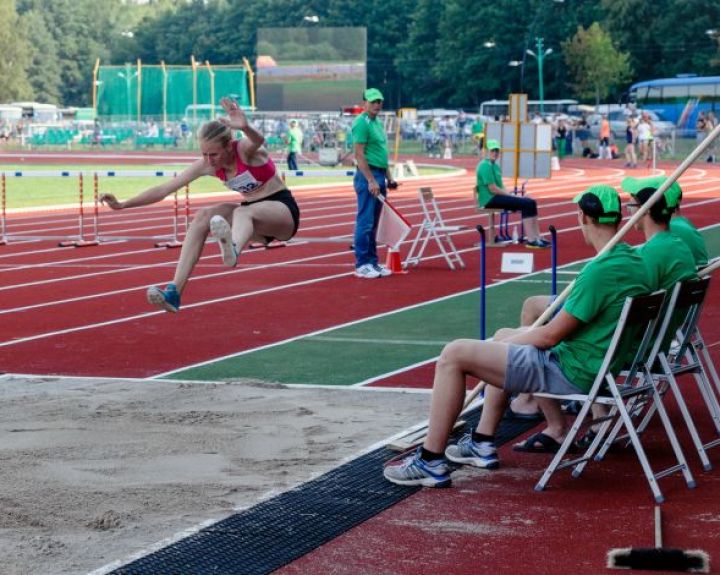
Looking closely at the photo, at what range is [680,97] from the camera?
78500 millimetres

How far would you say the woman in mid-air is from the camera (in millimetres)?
9438

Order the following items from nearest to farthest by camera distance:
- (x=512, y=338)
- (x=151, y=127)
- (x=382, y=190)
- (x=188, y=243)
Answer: (x=512, y=338), (x=188, y=243), (x=382, y=190), (x=151, y=127)

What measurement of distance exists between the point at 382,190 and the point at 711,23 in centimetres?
7978

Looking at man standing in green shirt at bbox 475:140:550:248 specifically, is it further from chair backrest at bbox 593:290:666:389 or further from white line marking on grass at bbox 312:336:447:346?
chair backrest at bbox 593:290:666:389

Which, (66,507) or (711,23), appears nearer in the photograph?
(66,507)

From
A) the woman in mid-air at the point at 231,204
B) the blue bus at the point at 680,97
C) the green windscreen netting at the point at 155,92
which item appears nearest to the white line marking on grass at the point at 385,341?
the woman in mid-air at the point at 231,204

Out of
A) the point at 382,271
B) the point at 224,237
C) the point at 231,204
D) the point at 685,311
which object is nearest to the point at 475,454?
the point at 685,311

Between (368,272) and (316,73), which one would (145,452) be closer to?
(368,272)

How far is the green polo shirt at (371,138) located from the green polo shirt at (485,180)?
3.31m

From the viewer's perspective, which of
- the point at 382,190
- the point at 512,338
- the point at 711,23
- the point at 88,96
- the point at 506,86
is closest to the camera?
the point at 512,338

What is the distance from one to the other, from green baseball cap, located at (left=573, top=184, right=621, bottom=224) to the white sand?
5.93 ft

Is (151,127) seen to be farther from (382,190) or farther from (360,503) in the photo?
(360,503)

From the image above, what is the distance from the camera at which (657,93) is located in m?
80.8

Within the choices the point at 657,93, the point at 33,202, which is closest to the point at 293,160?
the point at 33,202
